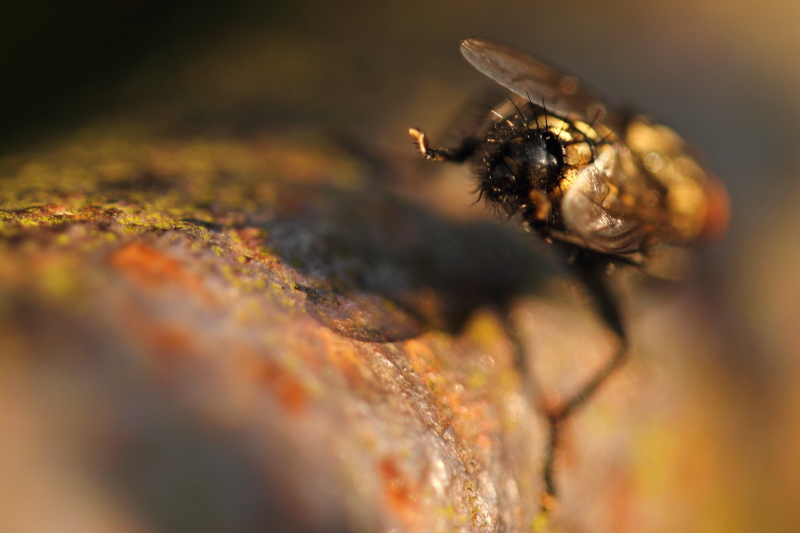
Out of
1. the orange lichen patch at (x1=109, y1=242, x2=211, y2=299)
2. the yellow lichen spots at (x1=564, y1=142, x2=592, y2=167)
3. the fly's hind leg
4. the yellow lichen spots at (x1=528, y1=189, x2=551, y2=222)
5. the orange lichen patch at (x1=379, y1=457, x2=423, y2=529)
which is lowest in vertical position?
the fly's hind leg

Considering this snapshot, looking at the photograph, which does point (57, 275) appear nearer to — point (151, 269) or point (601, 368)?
point (151, 269)

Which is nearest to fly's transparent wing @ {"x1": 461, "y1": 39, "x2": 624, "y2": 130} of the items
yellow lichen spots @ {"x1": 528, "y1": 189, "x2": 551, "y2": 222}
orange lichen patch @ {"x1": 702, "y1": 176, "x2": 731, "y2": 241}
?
yellow lichen spots @ {"x1": 528, "y1": 189, "x2": 551, "y2": 222}

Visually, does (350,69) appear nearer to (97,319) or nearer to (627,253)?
(627,253)

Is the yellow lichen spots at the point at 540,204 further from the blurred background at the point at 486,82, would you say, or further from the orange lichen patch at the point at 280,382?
the orange lichen patch at the point at 280,382

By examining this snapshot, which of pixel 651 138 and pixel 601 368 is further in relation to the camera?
pixel 651 138

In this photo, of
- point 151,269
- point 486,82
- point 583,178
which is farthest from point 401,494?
point 486,82

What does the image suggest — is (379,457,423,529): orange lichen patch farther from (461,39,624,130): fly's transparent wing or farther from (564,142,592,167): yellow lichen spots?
(461,39,624,130): fly's transparent wing
